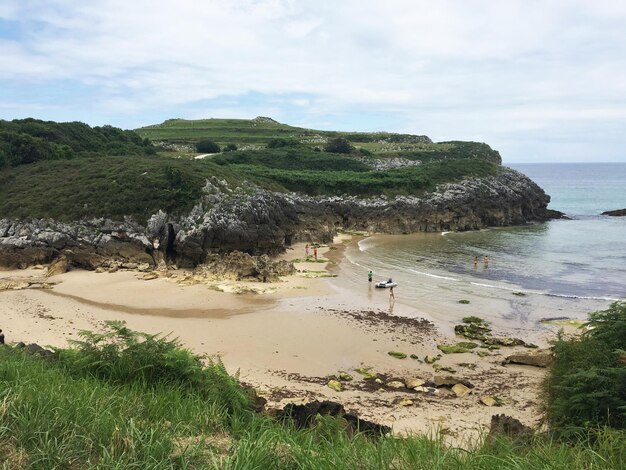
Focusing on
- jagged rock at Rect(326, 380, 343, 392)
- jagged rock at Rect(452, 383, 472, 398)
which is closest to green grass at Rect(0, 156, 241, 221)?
jagged rock at Rect(326, 380, 343, 392)

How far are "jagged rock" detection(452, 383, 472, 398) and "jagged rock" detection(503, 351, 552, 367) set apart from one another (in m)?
3.25

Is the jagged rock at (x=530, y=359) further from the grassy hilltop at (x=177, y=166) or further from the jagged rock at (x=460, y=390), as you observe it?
the grassy hilltop at (x=177, y=166)

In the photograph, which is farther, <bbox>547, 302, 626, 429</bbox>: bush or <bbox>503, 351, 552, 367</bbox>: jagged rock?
<bbox>503, 351, 552, 367</bbox>: jagged rock

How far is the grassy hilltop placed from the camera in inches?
1399

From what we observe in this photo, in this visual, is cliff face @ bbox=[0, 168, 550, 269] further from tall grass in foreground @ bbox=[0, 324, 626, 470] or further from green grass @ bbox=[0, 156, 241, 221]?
tall grass in foreground @ bbox=[0, 324, 626, 470]

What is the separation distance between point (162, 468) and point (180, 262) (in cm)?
2891

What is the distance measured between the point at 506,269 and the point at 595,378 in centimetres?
2682

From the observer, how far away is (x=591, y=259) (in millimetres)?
39594

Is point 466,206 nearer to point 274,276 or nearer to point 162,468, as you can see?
point 274,276

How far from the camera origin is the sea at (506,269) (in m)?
25.8

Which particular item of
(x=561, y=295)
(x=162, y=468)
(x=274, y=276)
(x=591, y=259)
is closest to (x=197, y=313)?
(x=274, y=276)

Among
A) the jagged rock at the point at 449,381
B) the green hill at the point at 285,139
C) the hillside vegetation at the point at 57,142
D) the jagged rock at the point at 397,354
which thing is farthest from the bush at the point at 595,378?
the green hill at the point at 285,139

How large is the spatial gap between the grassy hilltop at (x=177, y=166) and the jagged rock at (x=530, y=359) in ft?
81.2

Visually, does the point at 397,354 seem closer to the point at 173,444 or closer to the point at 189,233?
the point at 173,444
